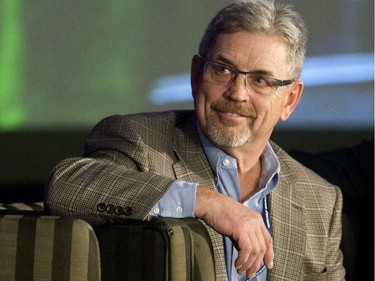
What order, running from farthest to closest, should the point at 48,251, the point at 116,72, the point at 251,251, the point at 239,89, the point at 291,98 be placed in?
the point at 116,72 → the point at 291,98 → the point at 239,89 → the point at 251,251 → the point at 48,251

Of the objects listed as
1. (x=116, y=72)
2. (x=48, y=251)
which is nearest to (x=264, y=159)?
(x=48, y=251)

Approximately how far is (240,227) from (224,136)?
39 cm

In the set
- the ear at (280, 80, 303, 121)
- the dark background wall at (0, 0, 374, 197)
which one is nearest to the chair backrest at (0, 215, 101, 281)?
the ear at (280, 80, 303, 121)

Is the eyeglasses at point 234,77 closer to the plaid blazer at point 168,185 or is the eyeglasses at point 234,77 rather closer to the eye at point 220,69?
the eye at point 220,69

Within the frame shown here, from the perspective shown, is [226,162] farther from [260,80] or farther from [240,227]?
[240,227]

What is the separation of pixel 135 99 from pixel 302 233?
4.47 ft

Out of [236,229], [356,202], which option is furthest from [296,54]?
[356,202]

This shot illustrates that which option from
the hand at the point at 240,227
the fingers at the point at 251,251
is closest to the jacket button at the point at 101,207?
the hand at the point at 240,227

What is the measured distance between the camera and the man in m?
2.49

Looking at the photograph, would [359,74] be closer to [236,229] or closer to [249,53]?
[249,53]

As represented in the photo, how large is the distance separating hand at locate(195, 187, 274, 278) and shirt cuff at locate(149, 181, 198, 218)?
0.06ft

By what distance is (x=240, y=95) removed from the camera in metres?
2.71

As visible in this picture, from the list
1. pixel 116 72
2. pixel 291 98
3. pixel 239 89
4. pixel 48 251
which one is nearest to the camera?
pixel 48 251

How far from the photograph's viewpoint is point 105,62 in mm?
4113
